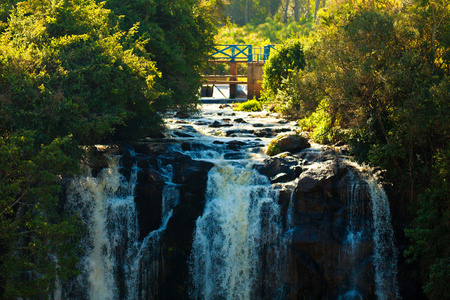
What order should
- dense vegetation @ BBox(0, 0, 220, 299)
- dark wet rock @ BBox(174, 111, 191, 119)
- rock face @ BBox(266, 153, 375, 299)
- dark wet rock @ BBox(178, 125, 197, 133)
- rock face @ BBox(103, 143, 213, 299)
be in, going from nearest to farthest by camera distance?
dense vegetation @ BBox(0, 0, 220, 299)
rock face @ BBox(266, 153, 375, 299)
rock face @ BBox(103, 143, 213, 299)
dark wet rock @ BBox(178, 125, 197, 133)
dark wet rock @ BBox(174, 111, 191, 119)

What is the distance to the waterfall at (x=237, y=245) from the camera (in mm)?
19000

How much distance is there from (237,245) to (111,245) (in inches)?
172

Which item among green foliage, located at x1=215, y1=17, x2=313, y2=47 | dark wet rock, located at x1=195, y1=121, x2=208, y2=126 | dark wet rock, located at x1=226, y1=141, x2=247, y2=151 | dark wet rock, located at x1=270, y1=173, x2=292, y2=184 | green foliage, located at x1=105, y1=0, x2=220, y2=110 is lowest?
dark wet rock, located at x1=270, y1=173, x2=292, y2=184

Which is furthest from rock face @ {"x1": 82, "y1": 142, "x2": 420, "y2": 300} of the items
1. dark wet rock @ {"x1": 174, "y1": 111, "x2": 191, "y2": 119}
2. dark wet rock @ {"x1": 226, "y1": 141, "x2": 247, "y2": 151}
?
dark wet rock @ {"x1": 174, "y1": 111, "x2": 191, "y2": 119}

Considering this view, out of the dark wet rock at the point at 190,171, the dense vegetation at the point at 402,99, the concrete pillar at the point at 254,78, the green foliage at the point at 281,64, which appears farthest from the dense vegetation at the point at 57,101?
the concrete pillar at the point at 254,78

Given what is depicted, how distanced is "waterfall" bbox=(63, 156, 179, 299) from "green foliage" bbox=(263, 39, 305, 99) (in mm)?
16858

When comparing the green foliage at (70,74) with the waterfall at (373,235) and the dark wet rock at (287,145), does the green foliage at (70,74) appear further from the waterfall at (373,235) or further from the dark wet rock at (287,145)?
the waterfall at (373,235)

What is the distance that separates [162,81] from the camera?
2397 centimetres

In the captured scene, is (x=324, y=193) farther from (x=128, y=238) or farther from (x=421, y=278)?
(x=128, y=238)

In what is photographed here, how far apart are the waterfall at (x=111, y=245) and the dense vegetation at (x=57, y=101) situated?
0.80 m

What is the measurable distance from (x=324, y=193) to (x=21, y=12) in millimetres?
12494

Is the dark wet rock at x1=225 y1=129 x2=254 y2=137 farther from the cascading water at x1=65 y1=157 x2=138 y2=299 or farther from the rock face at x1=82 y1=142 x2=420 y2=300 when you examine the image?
the cascading water at x1=65 y1=157 x2=138 y2=299

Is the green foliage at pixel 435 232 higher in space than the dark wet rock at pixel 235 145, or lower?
lower

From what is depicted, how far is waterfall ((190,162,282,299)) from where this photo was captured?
19.0 m
